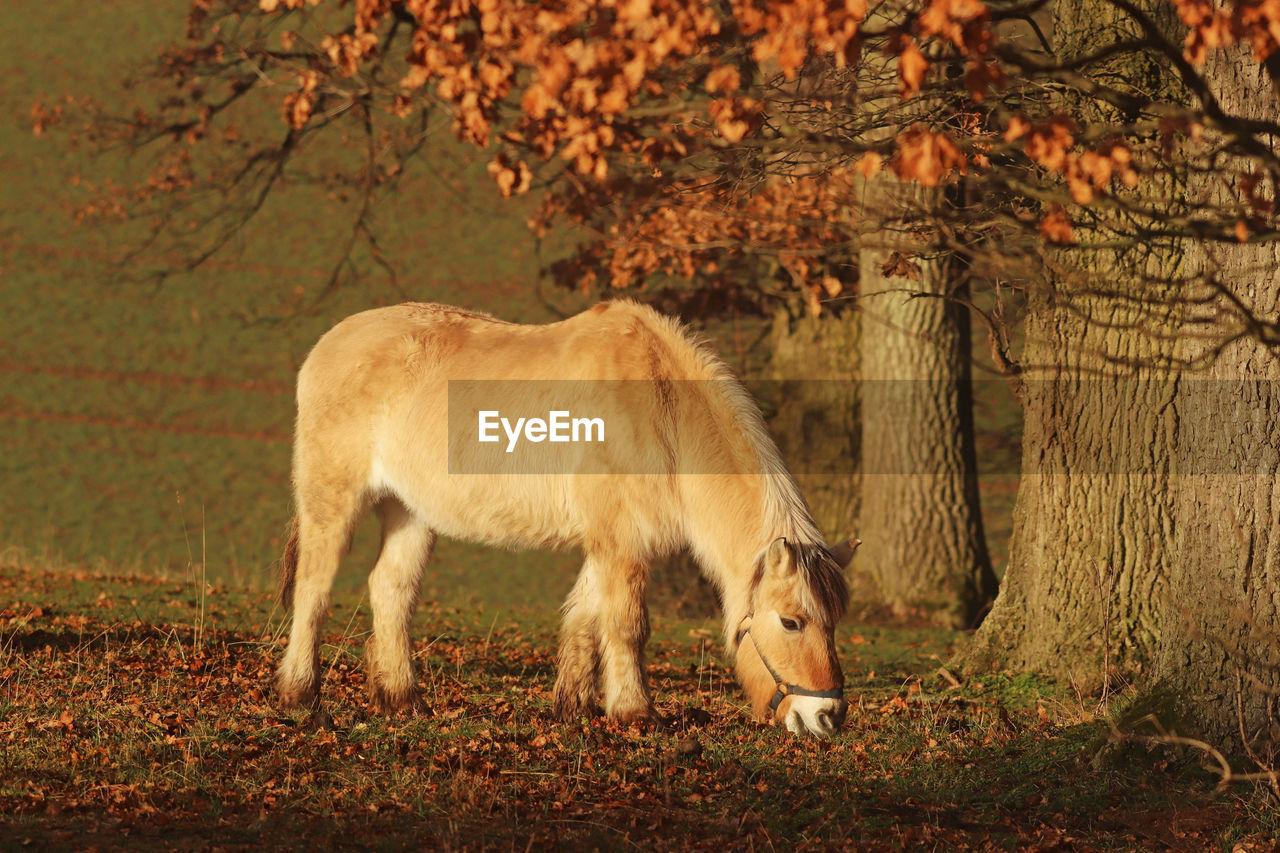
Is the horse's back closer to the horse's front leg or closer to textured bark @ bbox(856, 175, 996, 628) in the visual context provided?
the horse's front leg

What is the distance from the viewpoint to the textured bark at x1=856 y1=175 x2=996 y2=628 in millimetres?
Answer: 13266

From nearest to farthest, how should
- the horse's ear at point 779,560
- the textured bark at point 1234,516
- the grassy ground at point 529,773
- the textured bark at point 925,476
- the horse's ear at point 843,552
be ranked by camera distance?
the grassy ground at point 529,773, the textured bark at point 1234,516, the horse's ear at point 779,560, the horse's ear at point 843,552, the textured bark at point 925,476

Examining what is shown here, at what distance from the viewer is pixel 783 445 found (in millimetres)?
16859

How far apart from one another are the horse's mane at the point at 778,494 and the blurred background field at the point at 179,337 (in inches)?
368

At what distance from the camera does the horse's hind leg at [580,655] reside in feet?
23.9

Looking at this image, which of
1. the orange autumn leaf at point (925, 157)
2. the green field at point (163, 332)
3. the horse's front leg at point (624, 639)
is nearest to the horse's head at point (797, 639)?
the horse's front leg at point (624, 639)

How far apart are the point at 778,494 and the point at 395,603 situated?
103 inches

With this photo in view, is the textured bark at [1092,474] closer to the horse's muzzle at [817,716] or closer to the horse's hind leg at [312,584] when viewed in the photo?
the horse's muzzle at [817,716]

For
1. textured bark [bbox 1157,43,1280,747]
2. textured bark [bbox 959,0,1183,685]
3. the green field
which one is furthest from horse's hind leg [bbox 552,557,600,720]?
the green field

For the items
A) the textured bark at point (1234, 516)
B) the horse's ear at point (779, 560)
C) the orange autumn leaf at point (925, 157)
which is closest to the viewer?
the orange autumn leaf at point (925, 157)

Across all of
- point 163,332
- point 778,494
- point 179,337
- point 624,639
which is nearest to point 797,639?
point 778,494

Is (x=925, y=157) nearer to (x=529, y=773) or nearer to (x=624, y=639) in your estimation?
(x=529, y=773)

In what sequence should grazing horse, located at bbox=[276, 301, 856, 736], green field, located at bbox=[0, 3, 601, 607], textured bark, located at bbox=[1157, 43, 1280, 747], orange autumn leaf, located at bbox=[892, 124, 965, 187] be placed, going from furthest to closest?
green field, located at bbox=[0, 3, 601, 607], grazing horse, located at bbox=[276, 301, 856, 736], textured bark, located at bbox=[1157, 43, 1280, 747], orange autumn leaf, located at bbox=[892, 124, 965, 187]

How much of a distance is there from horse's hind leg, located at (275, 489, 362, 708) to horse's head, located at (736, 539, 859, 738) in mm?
2653
